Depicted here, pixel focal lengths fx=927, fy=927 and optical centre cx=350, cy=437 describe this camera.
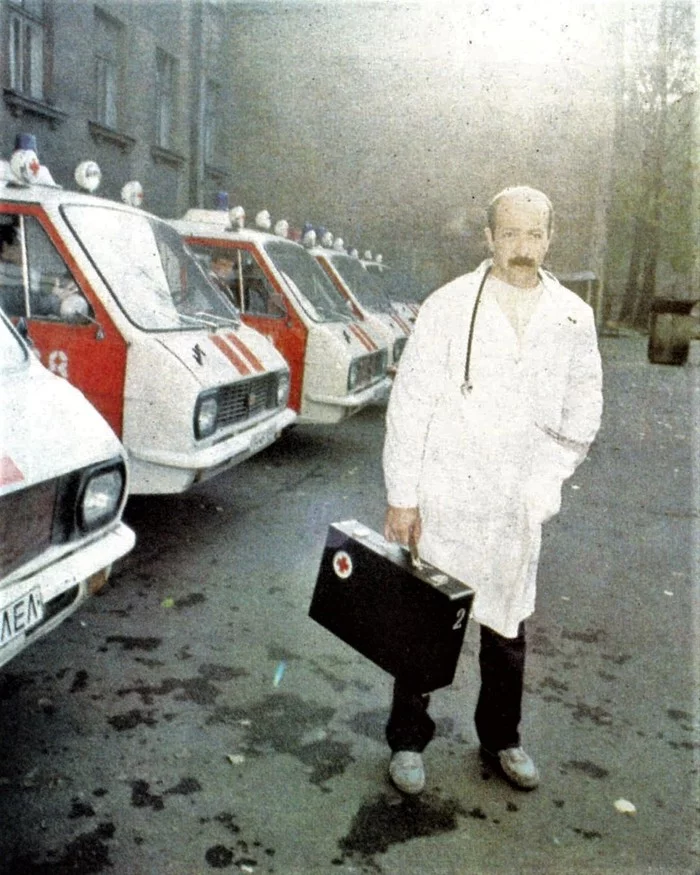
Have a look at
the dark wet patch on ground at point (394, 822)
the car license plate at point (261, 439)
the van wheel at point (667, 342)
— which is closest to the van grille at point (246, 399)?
the car license plate at point (261, 439)

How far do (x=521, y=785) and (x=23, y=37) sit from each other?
11.4 meters

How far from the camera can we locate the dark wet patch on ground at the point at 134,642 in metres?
4.24

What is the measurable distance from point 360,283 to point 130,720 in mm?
8602

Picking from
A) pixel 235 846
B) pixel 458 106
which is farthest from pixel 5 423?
pixel 458 106

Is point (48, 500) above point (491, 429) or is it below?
below

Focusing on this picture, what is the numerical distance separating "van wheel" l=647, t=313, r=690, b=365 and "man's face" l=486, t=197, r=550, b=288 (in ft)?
55.0

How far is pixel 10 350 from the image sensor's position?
367cm

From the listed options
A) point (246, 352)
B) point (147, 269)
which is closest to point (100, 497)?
point (147, 269)

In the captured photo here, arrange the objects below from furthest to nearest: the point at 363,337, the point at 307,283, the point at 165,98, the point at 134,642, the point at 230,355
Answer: the point at 165,98 < the point at 363,337 < the point at 307,283 < the point at 230,355 < the point at 134,642

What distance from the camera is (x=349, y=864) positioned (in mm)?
2801

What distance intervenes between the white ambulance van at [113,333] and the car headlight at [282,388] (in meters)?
1.02

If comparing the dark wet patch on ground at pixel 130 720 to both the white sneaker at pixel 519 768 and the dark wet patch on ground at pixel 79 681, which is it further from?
the white sneaker at pixel 519 768

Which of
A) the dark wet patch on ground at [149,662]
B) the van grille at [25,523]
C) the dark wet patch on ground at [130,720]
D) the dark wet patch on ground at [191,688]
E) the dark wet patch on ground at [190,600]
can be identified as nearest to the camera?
the van grille at [25,523]

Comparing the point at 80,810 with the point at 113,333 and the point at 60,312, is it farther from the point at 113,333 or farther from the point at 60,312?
the point at 60,312
